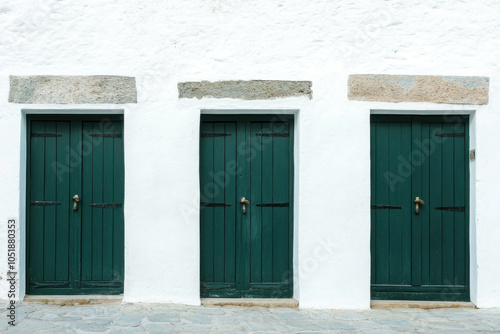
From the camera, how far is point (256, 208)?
5973 mm

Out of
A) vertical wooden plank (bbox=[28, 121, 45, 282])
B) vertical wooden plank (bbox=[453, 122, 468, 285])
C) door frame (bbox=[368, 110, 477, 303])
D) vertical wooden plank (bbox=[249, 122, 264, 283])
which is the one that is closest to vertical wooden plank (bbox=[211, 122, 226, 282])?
vertical wooden plank (bbox=[249, 122, 264, 283])

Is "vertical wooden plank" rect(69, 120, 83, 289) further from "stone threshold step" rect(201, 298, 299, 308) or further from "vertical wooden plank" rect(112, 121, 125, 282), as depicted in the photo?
"stone threshold step" rect(201, 298, 299, 308)

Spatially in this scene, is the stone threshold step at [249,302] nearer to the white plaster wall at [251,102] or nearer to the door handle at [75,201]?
the white plaster wall at [251,102]

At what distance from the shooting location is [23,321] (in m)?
5.07

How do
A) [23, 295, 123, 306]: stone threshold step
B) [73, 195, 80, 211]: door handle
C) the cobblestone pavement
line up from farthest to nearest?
[73, 195, 80, 211]: door handle, [23, 295, 123, 306]: stone threshold step, the cobblestone pavement

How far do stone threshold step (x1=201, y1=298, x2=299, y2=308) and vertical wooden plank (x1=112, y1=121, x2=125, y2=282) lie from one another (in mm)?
893

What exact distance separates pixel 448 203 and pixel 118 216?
328 cm

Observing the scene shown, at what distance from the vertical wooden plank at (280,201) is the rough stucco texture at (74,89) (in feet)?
4.86

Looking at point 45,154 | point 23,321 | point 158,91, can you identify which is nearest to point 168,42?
point 158,91

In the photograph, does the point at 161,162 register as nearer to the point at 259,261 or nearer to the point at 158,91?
the point at 158,91

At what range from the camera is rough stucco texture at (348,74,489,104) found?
5.83 metres

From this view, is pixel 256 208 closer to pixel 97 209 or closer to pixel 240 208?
pixel 240 208

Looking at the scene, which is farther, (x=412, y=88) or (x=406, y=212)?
(x=406, y=212)

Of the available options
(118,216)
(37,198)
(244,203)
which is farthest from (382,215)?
(37,198)
